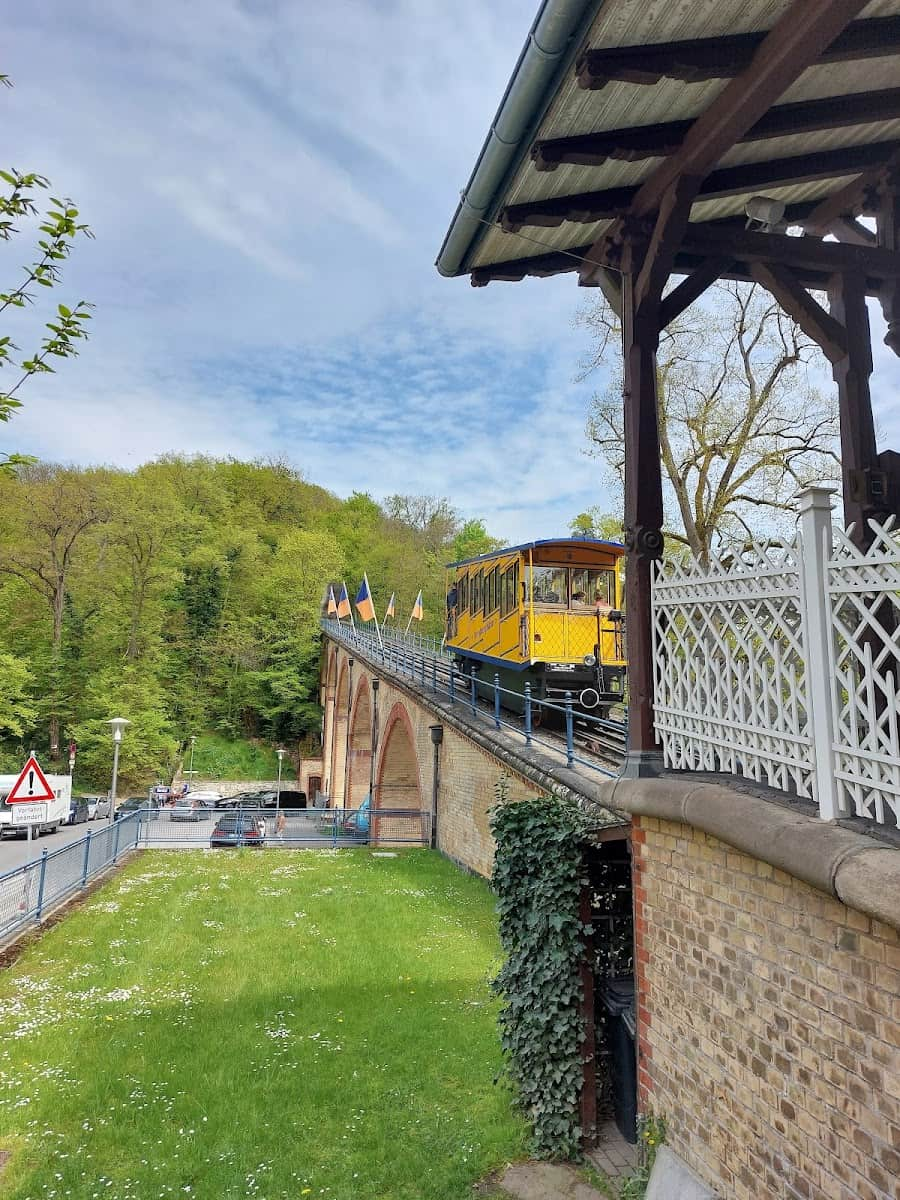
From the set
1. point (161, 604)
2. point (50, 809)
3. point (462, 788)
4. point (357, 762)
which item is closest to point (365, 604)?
point (357, 762)

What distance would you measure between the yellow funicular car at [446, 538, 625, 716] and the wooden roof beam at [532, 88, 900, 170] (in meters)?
8.19

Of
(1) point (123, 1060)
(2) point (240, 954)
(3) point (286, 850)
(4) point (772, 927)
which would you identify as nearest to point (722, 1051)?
(4) point (772, 927)

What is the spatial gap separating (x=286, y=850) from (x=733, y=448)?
14786 millimetres

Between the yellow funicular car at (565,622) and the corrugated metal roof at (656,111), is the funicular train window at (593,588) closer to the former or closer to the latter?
the yellow funicular car at (565,622)

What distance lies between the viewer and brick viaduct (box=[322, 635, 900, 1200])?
97.7 inches

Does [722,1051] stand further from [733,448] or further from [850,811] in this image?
[733,448]

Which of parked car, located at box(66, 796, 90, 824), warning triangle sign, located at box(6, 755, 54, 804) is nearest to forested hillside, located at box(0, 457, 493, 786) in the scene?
parked car, located at box(66, 796, 90, 824)

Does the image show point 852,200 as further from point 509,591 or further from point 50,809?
point 50,809

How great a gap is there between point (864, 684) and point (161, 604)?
146 ft

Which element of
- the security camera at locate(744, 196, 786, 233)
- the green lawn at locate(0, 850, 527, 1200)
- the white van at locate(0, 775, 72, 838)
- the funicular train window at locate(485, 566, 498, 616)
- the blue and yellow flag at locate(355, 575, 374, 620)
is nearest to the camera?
the green lawn at locate(0, 850, 527, 1200)

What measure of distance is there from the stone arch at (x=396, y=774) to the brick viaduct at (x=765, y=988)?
19730 mm

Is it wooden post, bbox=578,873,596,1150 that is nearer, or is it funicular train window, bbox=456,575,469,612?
wooden post, bbox=578,873,596,1150

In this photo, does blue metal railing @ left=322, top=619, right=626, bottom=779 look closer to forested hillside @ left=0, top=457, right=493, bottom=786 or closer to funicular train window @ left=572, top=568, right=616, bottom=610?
funicular train window @ left=572, top=568, right=616, bottom=610

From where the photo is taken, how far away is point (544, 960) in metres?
5.11
